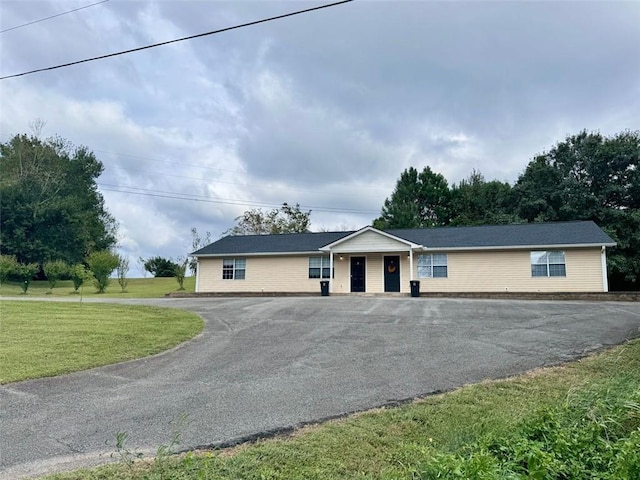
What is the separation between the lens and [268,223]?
43656mm

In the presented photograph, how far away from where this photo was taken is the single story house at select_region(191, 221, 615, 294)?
64.3 feet

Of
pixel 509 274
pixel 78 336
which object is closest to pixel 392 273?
pixel 509 274

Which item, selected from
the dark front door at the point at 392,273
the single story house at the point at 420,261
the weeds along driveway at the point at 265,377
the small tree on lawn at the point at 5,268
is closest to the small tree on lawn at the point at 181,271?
the single story house at the point at 420,261

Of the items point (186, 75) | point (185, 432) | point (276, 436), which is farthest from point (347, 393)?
point (186, 75)

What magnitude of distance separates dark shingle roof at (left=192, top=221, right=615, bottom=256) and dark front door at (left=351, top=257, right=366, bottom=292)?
5.37 feet

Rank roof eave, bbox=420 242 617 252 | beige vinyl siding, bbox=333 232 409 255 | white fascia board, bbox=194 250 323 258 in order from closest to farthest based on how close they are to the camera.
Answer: roof eave, bbox=420 242 617 252 < beige vinyl siding, bbox=333 232 409 255 < white fascia board, bbox=194 250 323 258

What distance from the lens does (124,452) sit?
146 inches

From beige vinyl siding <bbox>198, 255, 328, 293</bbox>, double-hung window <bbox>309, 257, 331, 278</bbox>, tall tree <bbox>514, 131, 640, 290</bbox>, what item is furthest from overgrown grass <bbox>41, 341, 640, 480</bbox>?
tall tree <bbox>514, 131, 640, 290</bbox>

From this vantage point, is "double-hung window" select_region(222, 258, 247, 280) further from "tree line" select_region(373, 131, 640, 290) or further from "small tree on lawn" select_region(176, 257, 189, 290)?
"tree line" select_region(373, 131, 640, 290)

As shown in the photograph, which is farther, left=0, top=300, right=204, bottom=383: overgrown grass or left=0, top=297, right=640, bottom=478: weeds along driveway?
left=0, top=300, right=204, bottom=383: overgrown grass

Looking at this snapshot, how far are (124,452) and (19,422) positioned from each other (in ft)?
5.52

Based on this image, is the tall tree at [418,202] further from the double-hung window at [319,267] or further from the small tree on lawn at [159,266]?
the small tree on lawn at [159,266]

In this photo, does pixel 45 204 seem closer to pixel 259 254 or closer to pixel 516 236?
pixel 259 254

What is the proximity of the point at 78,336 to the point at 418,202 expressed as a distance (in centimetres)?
3825
